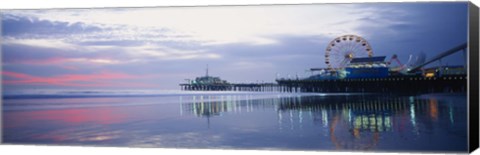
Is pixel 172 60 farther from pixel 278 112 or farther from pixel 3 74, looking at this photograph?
pixel 3 74

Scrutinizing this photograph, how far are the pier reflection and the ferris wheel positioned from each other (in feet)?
2.02

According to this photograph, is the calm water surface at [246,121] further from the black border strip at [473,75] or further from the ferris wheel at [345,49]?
the ferris wheel at [345,49]

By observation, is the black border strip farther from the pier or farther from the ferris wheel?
the ferris wheel

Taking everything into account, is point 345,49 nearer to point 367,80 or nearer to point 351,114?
point 367,80

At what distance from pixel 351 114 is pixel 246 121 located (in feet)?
4.85

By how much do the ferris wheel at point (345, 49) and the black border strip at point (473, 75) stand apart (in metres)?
1.34

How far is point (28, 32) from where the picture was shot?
516 inches

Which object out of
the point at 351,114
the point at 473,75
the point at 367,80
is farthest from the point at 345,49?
the point at 473,75

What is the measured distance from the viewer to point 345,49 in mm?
12117

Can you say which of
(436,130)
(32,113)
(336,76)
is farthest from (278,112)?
(32,113)

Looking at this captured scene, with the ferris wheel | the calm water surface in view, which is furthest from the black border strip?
the ferris wheel

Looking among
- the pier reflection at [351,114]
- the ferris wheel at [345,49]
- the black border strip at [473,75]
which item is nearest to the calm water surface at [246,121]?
the pier reflection at [351,114]

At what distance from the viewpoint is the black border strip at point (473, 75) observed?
11430mm

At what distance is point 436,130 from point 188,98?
363 cm
